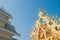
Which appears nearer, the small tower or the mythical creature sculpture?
the mythical creature sculpture

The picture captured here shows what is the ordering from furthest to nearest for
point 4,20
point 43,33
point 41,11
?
point 4,20
point 41,11
point 43,33

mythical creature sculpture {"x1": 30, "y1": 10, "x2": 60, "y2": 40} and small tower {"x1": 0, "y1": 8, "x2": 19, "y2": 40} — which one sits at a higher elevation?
small tower {"x1": 0, "y1": 8, "x2": 19, "y2": 40}

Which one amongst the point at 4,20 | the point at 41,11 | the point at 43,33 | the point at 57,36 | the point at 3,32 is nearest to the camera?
the point at 57,36

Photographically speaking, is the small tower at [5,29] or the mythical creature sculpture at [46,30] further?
the small tower at [5,29]

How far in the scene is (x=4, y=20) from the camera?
530 inches

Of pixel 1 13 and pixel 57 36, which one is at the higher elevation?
pixel 1 13

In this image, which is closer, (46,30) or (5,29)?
(46,30)

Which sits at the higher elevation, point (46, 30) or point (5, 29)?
point (5, 29)

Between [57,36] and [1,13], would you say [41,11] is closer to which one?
[57,36]

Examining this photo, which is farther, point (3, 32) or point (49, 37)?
point (3, 32)

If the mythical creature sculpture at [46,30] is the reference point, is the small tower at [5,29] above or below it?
above

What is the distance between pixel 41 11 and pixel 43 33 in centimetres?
37

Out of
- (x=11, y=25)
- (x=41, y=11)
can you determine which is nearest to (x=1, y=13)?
(x=11, y=25)

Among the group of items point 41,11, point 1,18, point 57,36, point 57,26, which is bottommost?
point 57,36
